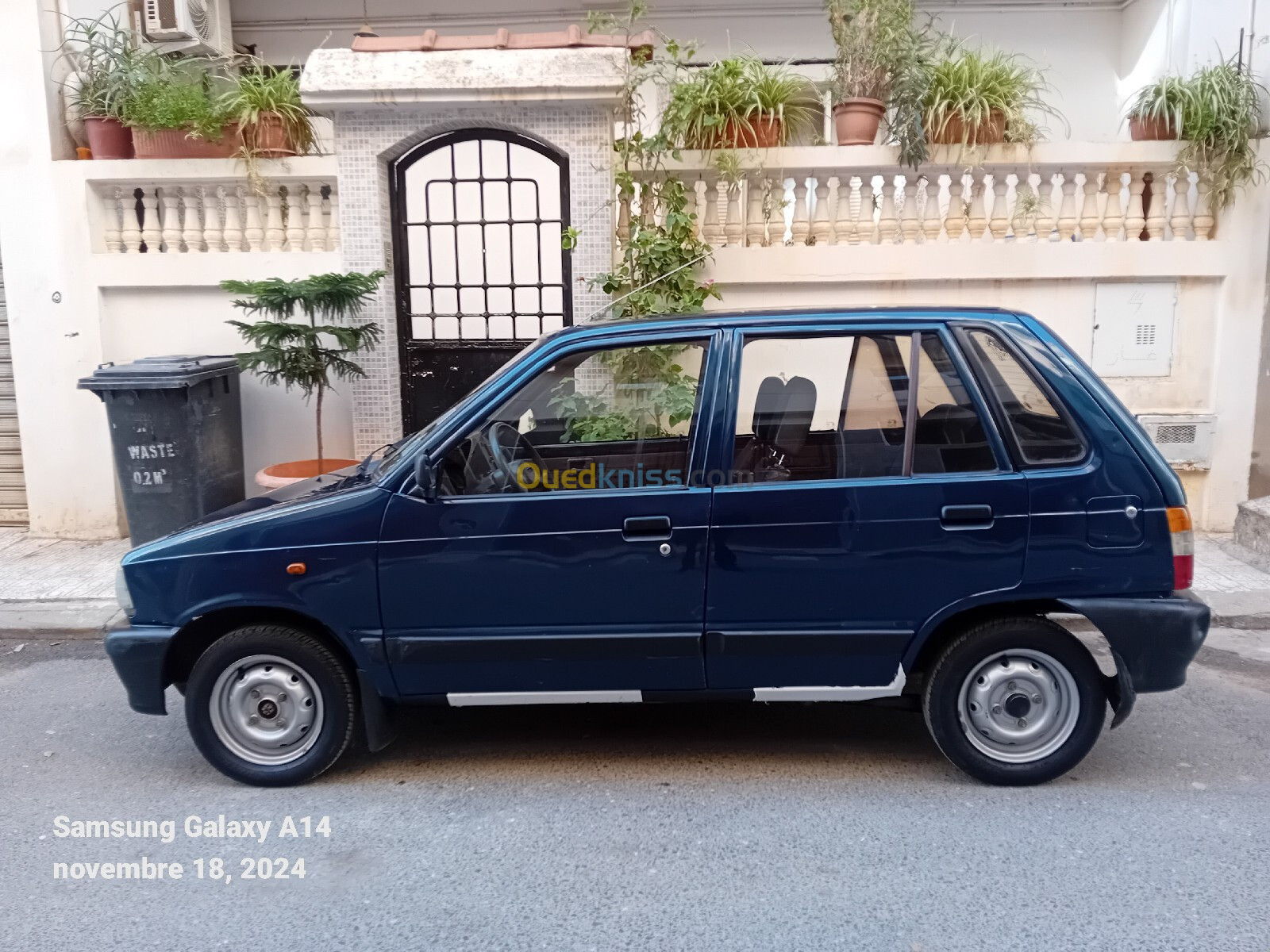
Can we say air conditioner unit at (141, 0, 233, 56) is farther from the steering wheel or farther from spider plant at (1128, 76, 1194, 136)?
spider plant at (1128, 76, 1194, 136)

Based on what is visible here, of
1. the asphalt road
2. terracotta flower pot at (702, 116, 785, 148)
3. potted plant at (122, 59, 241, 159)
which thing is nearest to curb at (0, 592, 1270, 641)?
the asphalt road

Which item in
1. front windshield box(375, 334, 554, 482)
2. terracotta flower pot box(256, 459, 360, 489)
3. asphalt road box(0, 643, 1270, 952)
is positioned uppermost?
front windshield box(375, 334, 554, 482)

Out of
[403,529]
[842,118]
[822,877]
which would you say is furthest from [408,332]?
[822,877]

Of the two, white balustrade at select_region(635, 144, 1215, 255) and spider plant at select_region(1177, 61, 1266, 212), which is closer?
spider plant at select_region(1177, 61, 1266, 212)

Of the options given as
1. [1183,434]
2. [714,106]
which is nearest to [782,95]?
[714,106]

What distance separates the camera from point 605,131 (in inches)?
285

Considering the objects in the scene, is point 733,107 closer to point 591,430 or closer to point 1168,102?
point 1168,102

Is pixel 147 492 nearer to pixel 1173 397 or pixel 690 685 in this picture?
pixel 690 685

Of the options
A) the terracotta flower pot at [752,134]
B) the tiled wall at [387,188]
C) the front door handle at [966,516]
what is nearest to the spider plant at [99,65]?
the tiled wall at [387,188]

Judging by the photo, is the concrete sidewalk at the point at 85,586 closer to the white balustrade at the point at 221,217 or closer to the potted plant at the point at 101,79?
the white balustrade at the point at 221,217

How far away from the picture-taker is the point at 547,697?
4.06m

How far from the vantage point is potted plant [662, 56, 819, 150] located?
24.1ft

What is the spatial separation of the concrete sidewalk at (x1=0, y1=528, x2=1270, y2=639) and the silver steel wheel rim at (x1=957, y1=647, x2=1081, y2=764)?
2717 millimetres

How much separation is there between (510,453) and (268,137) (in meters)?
4.68
